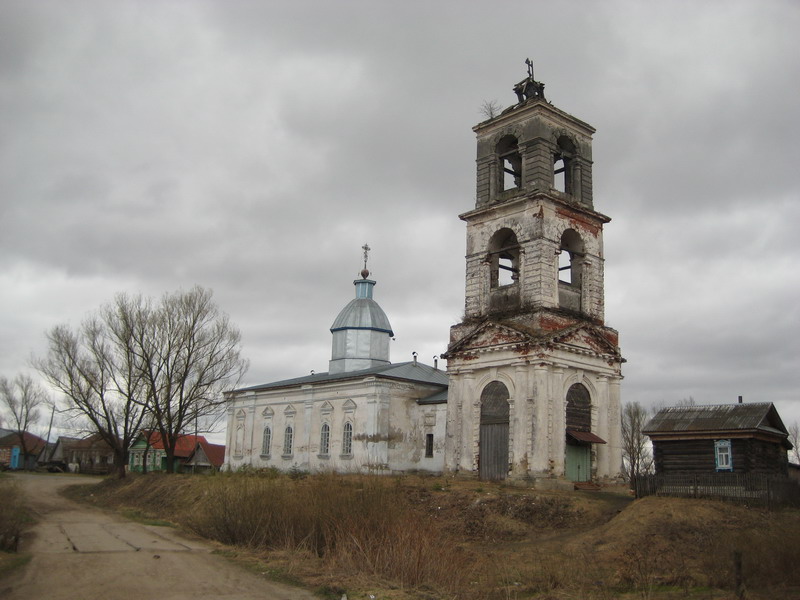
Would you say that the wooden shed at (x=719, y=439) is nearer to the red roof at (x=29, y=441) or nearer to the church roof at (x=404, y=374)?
the church roof at (x=404, y=374)

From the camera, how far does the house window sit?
2084 cm

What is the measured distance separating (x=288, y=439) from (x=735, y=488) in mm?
23997

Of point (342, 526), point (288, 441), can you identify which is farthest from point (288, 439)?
point (342, 526)

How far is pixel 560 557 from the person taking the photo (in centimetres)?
1547

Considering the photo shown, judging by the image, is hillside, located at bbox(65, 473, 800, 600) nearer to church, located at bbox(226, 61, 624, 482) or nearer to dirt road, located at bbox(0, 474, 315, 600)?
dirt road, located at bbox(0, 474, 315, 600)

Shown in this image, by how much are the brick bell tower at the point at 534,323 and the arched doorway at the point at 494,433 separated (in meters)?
0.04

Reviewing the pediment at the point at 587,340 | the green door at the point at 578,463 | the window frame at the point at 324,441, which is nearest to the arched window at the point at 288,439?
the window frame at the point at 324,441

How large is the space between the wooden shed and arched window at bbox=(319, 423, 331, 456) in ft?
57.0

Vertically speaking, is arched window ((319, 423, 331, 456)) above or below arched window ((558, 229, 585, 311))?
below

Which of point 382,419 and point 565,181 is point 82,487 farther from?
point 565,181

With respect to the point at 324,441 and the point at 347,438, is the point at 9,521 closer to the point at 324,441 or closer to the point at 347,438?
the point at 347,438

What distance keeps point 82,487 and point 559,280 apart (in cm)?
2753

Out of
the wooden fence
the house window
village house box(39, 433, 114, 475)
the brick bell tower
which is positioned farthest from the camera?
village house box(39, 433, 114, 475)

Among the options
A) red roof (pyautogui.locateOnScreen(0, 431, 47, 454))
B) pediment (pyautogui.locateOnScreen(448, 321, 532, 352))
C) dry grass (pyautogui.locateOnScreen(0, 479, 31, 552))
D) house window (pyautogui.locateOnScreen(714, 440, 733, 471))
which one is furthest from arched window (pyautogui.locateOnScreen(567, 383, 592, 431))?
red roof (pyautogui.locateOnScreen(0, 431, 47, 454))
